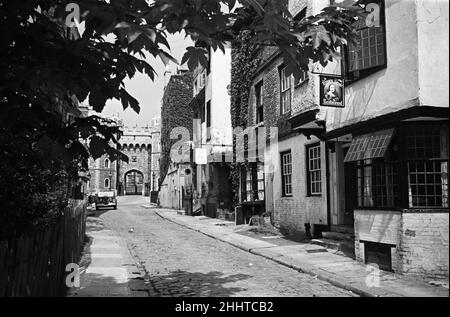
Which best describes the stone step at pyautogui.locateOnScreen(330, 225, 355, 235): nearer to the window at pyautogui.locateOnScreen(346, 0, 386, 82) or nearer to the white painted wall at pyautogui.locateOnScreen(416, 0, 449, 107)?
the window at pyautogui.locateOnScreen(346, 0, 386, 82)

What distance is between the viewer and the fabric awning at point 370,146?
971 centimetres

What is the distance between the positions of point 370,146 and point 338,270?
2953mm

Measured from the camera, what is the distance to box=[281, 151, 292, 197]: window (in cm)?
1809

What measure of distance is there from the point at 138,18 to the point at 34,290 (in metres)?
3.94

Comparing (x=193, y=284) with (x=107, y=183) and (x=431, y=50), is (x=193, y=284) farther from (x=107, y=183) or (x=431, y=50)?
(x=107, y=183)

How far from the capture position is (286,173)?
18.3 m

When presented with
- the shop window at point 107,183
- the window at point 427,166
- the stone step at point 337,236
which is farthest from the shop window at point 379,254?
the shop window at point 107,183

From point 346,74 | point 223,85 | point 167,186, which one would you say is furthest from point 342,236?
point 167,186

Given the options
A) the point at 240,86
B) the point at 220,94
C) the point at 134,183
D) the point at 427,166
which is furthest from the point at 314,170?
the point at 134,183

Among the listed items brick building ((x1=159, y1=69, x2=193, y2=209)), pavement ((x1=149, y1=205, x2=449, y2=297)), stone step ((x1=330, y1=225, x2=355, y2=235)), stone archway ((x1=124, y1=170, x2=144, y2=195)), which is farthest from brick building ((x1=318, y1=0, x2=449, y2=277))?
stone archway ((x1=124, y1=170, x2=144, y2=195))

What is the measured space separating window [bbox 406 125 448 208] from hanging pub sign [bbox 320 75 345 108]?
2.52 m

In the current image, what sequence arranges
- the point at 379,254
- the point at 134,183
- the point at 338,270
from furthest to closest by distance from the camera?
the point at 134,183, the point at 379,254, the point at 338,270

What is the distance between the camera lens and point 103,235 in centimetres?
1948
